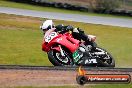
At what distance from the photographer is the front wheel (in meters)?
13.5

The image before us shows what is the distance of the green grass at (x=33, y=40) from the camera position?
61.1 ft

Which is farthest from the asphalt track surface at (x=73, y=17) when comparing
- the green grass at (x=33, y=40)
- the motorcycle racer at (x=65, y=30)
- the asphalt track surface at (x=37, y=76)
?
the asphalt track surface at (x=37, y=76)

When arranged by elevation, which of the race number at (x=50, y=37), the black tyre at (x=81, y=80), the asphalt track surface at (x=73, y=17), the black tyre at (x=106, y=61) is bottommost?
the asphalt track surface at (x=73, y=17)

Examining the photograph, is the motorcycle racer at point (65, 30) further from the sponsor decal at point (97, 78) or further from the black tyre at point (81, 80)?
the sponsor decal at point (97, 78)

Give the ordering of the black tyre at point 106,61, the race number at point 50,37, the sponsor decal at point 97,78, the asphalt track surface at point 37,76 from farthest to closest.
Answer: the black tyre at point 106,61, the race number at point 50,37, the asphalt track surface at point 37,76, the sponsor decal at point 97,78

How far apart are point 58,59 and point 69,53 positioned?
517 mm

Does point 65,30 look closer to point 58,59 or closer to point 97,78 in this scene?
point 58,59

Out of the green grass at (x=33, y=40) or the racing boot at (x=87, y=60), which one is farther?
the green grass at (x=33, y=40)

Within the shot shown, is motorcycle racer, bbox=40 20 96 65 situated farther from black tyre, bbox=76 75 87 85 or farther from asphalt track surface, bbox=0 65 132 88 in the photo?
black tyre, bbox=76 75 87 85

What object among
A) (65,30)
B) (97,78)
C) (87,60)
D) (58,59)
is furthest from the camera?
(65,30)

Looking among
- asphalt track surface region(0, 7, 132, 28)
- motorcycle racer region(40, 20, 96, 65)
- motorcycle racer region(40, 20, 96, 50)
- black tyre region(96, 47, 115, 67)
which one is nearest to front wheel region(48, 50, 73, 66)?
motorcycle racer region(40, 20, 96, 65)

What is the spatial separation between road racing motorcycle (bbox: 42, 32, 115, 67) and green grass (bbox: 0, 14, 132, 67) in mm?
3207

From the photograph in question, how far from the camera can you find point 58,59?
44.5ft

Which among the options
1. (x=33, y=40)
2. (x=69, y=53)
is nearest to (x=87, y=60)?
(x=69, y=53)
